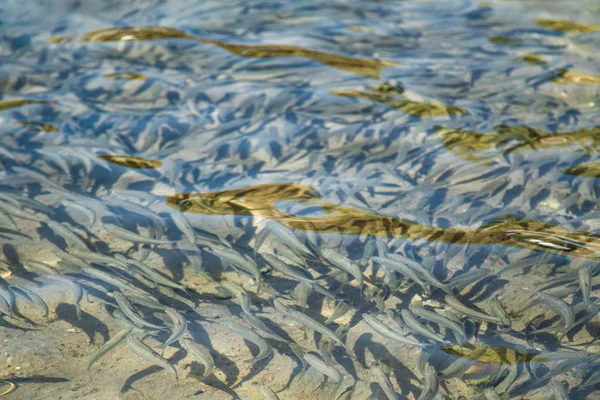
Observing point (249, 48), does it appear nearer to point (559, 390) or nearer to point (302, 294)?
point (302, 294)

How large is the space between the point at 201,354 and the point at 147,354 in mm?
296

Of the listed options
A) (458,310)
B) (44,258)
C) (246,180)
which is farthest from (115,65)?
(458,310)

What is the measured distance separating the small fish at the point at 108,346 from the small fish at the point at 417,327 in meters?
1.62

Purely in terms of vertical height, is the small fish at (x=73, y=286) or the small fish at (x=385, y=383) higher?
the small fish at (x=73, y=286)

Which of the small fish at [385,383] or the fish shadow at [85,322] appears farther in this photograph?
the fish shadow at [85,322]

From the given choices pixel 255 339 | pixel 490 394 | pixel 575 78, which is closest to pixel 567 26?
pixel 575 78

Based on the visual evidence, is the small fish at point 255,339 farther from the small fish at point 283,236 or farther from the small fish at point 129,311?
the small fish at point 283,236

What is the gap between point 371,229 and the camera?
421cm

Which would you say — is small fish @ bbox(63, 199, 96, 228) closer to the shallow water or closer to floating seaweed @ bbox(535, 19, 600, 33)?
the shallow water

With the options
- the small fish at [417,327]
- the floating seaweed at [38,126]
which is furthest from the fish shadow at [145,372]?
the floating seaweed at [38,126]

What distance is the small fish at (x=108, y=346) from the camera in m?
3.19

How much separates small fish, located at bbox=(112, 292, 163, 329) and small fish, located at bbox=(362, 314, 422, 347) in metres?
1.24

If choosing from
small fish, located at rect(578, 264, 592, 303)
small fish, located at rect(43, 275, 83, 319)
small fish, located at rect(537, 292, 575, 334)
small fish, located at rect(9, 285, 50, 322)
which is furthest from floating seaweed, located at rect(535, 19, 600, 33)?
small fish, located at rect(9, 285, 50, 322)

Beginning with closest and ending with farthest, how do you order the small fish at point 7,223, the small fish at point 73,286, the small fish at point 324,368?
the small fish at point 324,368 → the small fish at point 73,286 → the small fish at point 7,223
